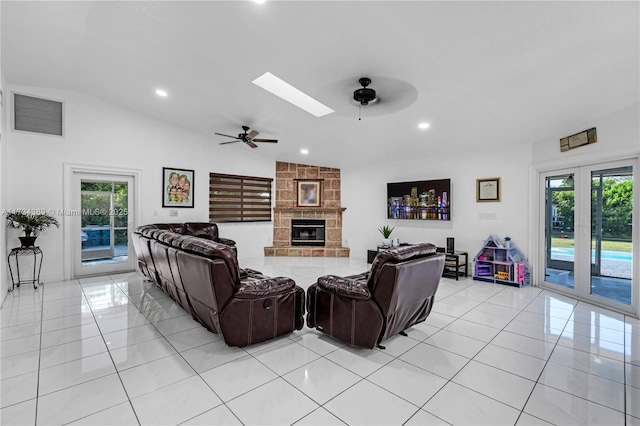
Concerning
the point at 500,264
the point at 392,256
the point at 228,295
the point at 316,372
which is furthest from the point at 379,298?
the point at 500,264

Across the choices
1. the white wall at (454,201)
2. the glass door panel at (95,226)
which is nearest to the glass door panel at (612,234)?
the white wall at (454,201)

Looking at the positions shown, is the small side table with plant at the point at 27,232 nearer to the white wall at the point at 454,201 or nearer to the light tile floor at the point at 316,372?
the light tile floor at the point at 316,372

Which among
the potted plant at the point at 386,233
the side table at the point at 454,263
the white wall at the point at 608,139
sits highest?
the white wall at the point at 608,139

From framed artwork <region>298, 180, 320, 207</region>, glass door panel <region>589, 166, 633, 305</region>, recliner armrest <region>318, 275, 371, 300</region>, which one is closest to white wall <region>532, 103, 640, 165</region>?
glass door panel <region>589, 166, 633, 305</region>

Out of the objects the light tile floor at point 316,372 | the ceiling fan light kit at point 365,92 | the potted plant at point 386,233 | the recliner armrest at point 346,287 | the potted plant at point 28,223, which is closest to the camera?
the light tile floor at point 316,372

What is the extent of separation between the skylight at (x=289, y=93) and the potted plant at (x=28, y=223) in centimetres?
398

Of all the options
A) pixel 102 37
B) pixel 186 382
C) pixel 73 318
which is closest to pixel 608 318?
pixel 186 382

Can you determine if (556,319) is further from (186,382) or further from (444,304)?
(186,382)

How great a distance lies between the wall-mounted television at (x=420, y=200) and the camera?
6.04m

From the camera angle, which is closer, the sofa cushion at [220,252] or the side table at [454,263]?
the sofa cushion at [220,252]

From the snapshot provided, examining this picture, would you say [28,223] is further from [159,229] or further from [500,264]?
[500,264]

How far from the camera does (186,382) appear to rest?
6.93 feet

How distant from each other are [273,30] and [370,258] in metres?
5.27

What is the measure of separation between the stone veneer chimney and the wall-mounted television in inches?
62.5
